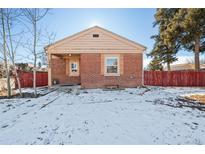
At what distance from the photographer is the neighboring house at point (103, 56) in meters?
11.0

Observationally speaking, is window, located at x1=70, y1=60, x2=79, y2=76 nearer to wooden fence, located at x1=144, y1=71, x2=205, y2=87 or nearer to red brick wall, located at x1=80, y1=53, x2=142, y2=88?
red brick wall, located at x1=80, y1=53, x2=142, y2=88

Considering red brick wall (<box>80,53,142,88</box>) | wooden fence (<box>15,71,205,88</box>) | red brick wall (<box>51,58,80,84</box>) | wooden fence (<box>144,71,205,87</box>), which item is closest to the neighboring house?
red brick wall (<box>80,53,142,88</box>)

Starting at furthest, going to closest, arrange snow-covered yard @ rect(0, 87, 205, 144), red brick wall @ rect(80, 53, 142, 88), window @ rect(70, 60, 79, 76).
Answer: window @ rect(70, 60, 79, 76) → red brick wall @ rect(80, 53, 142, 88) → snow-covered yard @ rect(0, 87, 205, 144)

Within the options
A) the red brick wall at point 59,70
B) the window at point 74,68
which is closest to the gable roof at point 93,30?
the red brick wall at point 59,70

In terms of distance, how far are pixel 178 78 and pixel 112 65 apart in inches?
256

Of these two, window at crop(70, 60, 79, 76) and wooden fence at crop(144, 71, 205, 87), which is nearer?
window at crop(70, 60, 79, 76)

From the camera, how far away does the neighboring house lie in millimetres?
10984

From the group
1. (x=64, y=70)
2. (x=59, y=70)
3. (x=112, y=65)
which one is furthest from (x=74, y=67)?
(x=112, y=65)

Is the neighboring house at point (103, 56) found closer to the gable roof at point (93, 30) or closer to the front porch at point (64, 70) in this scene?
the gable roof at point (93, 30)

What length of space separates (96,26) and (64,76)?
192 inches

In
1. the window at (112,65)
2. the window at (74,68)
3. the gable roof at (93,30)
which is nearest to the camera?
the gable roof at (93,30)

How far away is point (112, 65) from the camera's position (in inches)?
443
